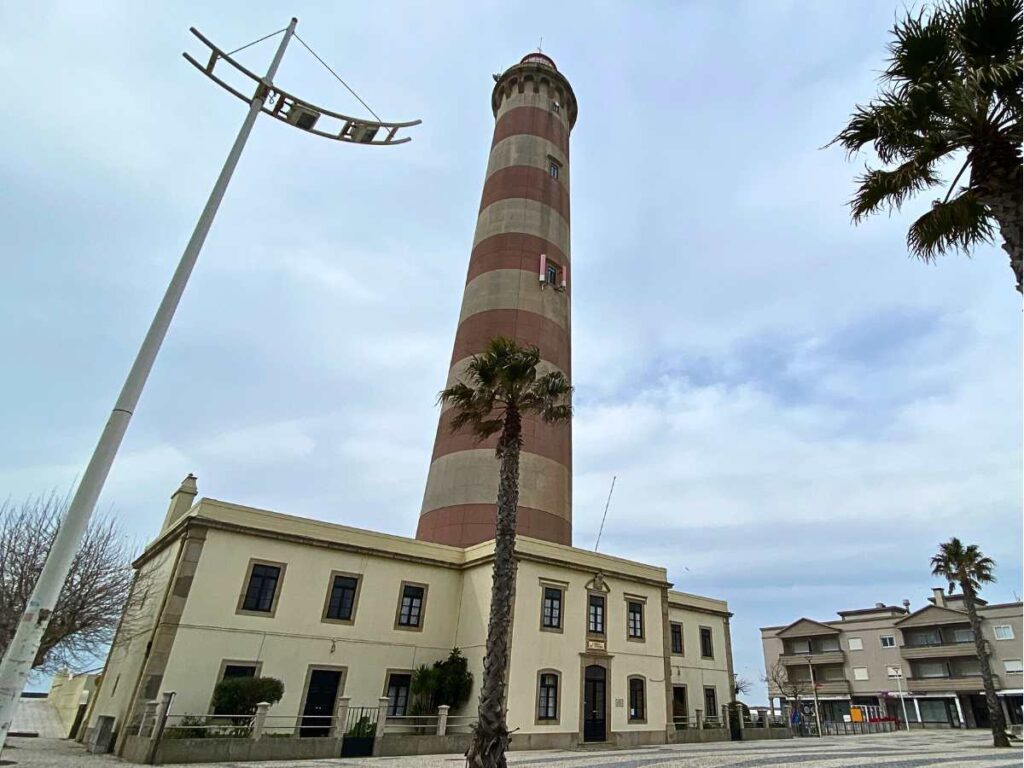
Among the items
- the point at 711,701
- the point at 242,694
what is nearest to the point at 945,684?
the point at 711,701

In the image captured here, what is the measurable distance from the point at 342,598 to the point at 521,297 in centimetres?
1865

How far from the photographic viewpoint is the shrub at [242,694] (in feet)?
61.8

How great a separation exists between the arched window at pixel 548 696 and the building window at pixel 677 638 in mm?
9725

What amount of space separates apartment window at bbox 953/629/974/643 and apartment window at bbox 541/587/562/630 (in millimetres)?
49168

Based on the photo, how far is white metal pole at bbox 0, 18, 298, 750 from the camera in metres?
5.40

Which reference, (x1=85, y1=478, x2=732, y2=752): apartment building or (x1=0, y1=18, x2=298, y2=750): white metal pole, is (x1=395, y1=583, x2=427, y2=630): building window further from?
(x1=0, y1=18, x2=298, y2=750): white metal pole

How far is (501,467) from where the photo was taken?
1753 centimetres

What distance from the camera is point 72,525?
19.8 feet

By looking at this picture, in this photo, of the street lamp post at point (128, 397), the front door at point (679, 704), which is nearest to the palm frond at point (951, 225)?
the street lamp post at point (128, 397)

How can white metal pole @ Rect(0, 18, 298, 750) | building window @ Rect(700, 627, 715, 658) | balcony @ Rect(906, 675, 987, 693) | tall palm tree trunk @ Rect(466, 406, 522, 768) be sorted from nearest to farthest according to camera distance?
white metal pole @ Rect(0, 18, 298, 750) < tall palm tree trunk @ Rect(466, 406, 522, 768) < building window @ Rect(700, 627, 715, 658) < balcony @ Rect(906, 675, 987, 693)

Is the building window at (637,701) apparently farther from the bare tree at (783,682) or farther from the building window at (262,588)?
the bare tree at (783,682)

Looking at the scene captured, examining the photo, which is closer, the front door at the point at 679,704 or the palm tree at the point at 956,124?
the palm tree at the point at 956,124

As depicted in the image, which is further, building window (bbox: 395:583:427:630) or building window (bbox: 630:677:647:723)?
building window (bbox: 630:677:647:723)

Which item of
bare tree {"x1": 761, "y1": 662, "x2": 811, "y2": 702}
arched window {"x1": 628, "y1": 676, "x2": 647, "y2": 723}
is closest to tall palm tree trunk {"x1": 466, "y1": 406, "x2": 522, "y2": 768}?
arched window {"x1": 628, "y1": 676, "x2": 647, "y2": 723}
